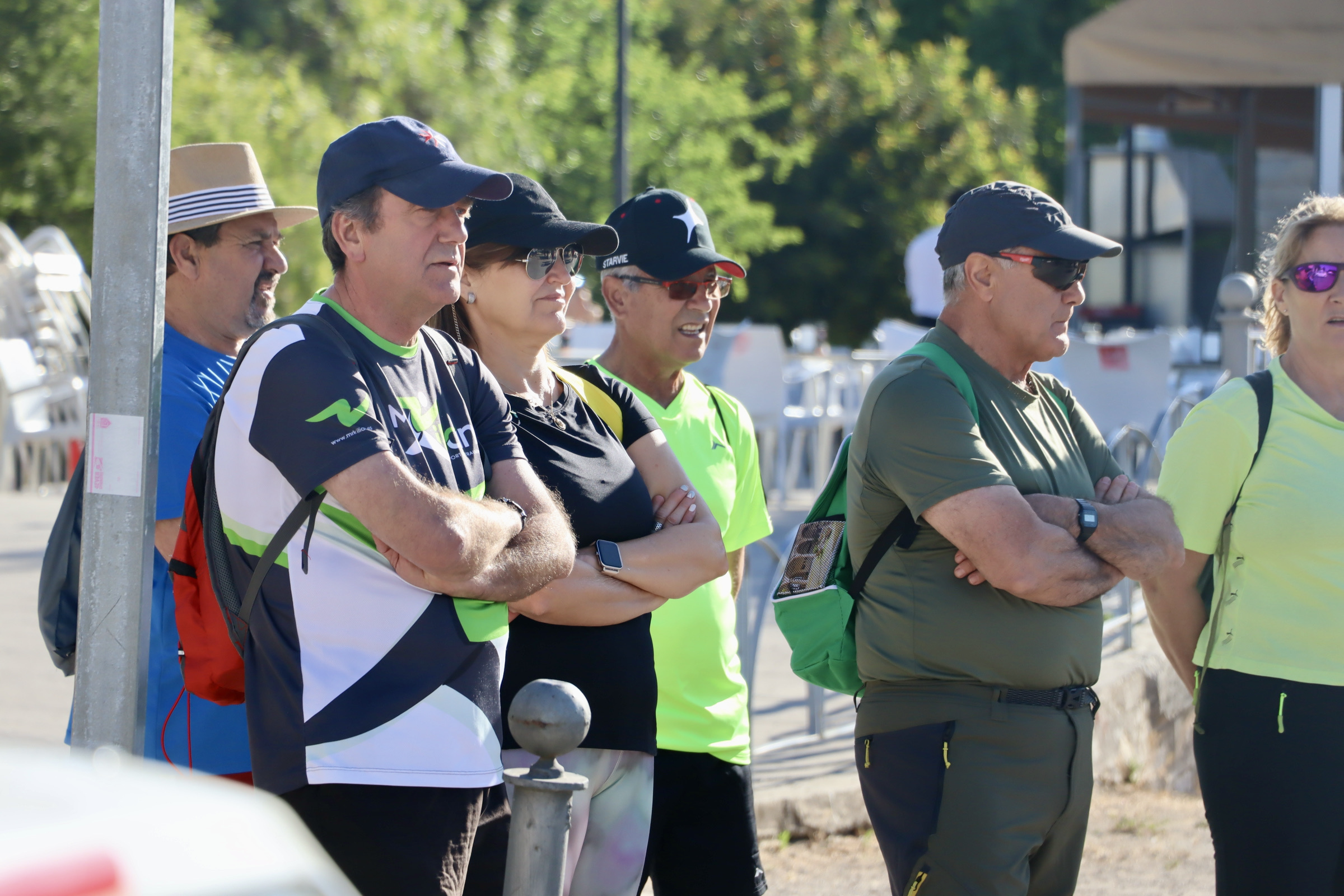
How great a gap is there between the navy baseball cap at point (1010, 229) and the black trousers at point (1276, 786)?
41.4 inches

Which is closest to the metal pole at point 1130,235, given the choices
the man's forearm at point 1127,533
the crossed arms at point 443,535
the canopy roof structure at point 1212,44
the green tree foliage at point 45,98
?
the canopy roof structure at point 1212,44

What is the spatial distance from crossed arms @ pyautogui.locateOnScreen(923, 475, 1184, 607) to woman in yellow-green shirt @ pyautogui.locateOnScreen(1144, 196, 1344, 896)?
0.95ft

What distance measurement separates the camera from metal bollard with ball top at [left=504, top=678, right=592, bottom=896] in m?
2.16

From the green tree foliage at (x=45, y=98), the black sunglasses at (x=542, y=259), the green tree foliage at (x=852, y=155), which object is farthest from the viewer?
the green tree foliage at (x=852, y=155)

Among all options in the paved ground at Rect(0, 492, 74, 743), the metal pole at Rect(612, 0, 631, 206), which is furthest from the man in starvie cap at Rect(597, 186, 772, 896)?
the metal pole at Rect(612, 0, 631, 206)

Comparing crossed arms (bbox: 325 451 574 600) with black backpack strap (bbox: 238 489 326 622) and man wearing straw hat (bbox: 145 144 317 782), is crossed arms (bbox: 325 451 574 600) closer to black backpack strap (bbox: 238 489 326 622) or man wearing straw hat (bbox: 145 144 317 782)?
black backpack strap (bbox: 238 489 326 622)

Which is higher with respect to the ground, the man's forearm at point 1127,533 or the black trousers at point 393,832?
the man's forearm at point 1127,533

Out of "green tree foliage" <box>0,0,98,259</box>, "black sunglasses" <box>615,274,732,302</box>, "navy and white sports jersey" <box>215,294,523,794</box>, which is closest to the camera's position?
"navy and white sports jersey" <box>215,294,523,794</box>

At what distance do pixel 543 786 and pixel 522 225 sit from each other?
1288mm

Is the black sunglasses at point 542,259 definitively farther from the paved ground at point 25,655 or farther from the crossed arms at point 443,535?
the paved ground at point 25,655

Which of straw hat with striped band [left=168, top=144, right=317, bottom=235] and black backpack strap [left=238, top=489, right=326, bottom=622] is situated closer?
black backpack strap [left=238, top=489, right=326, bottom=622]

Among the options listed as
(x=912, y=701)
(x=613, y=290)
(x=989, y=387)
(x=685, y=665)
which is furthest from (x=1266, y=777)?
(x=613, y=290)

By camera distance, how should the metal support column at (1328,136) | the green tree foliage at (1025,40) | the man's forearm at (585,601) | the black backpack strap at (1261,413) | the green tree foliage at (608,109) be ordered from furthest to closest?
the green tree foliage at (1025,40) → the green tree foliage at (608,109) → the metal support column at (1328,136) → the black backpack strap at (1261,413) → the man's forearm at (585,601)

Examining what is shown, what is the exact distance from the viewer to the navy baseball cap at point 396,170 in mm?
2521
